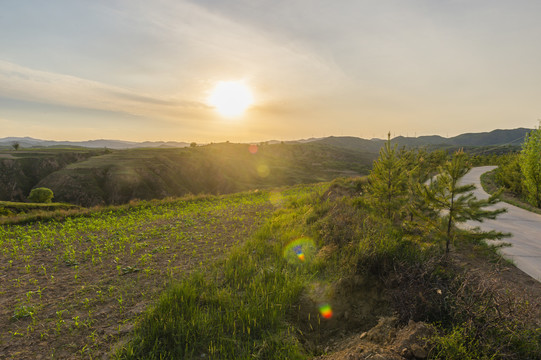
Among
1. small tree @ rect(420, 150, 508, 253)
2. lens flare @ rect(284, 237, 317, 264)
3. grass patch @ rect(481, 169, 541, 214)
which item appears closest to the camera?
small tree @ rect(420, 150, 508, 253)

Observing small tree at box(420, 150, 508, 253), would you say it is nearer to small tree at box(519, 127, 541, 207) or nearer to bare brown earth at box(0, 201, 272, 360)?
bare brown earth at box(0, 201, 272, 360)

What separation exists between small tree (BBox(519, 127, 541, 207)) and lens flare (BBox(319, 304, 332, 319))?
59.9 ft

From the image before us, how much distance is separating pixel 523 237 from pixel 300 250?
9.21 m

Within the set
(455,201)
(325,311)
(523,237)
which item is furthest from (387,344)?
(523,237)

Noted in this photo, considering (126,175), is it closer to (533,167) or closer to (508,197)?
(508,197)

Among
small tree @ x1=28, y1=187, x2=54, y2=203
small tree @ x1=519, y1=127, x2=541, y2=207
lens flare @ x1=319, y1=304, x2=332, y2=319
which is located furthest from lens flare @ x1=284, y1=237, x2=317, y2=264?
small tree @ x1=28, y1=187, x2=54, y2=203

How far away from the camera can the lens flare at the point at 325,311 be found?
4941mm

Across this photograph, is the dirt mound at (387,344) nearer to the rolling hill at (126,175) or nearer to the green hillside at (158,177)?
the rolling hill at (126,175)

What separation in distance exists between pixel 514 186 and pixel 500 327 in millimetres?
22454

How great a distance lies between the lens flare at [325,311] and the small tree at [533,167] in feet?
59.9

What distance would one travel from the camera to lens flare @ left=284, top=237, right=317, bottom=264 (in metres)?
7.28

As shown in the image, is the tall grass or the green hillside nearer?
the tall grass

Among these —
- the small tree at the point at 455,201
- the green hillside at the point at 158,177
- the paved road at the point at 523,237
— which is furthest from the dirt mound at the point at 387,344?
the green hillside at the point at 158,177

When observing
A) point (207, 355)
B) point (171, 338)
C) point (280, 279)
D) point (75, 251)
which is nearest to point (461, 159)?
point (280, 279)
